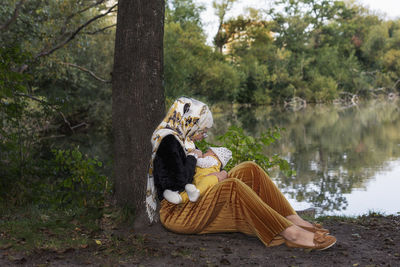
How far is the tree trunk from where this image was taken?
167 inches

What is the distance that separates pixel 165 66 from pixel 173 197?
2100 centimetres

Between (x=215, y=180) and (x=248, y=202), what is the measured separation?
37cm

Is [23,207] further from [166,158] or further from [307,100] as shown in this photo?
[307,100]

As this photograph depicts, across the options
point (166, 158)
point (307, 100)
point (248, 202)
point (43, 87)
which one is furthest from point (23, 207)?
point (307, 100)

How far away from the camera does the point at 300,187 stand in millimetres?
8859

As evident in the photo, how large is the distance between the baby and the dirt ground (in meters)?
0.43

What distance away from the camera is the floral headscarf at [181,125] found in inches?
141

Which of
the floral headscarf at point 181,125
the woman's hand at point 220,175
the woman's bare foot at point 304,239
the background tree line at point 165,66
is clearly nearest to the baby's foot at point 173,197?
the floral headscarf at point 181,125

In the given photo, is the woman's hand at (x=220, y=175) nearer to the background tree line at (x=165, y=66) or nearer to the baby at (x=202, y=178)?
the baby at (x=202, y=178)

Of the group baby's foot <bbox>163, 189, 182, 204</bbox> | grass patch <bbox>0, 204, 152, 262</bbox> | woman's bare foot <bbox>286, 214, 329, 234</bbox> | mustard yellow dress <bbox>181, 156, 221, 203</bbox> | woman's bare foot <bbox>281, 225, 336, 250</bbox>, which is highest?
mustard yellow dress <bbox>181, 156, 221, 203</bbox>

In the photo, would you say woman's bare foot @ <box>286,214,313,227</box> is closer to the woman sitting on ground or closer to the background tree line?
the woman sitting on ground

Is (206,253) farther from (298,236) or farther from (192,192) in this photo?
(298,236)

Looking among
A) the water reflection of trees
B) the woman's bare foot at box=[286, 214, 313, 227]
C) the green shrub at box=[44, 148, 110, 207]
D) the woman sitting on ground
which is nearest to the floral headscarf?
the woman sitting on ground

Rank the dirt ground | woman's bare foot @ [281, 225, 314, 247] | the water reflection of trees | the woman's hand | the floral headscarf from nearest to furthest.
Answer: the dirt ground < woman's bare foot @ [281, 225, 314, 247] < the floral headscarf < the woman's hand < the water reflection of trees
